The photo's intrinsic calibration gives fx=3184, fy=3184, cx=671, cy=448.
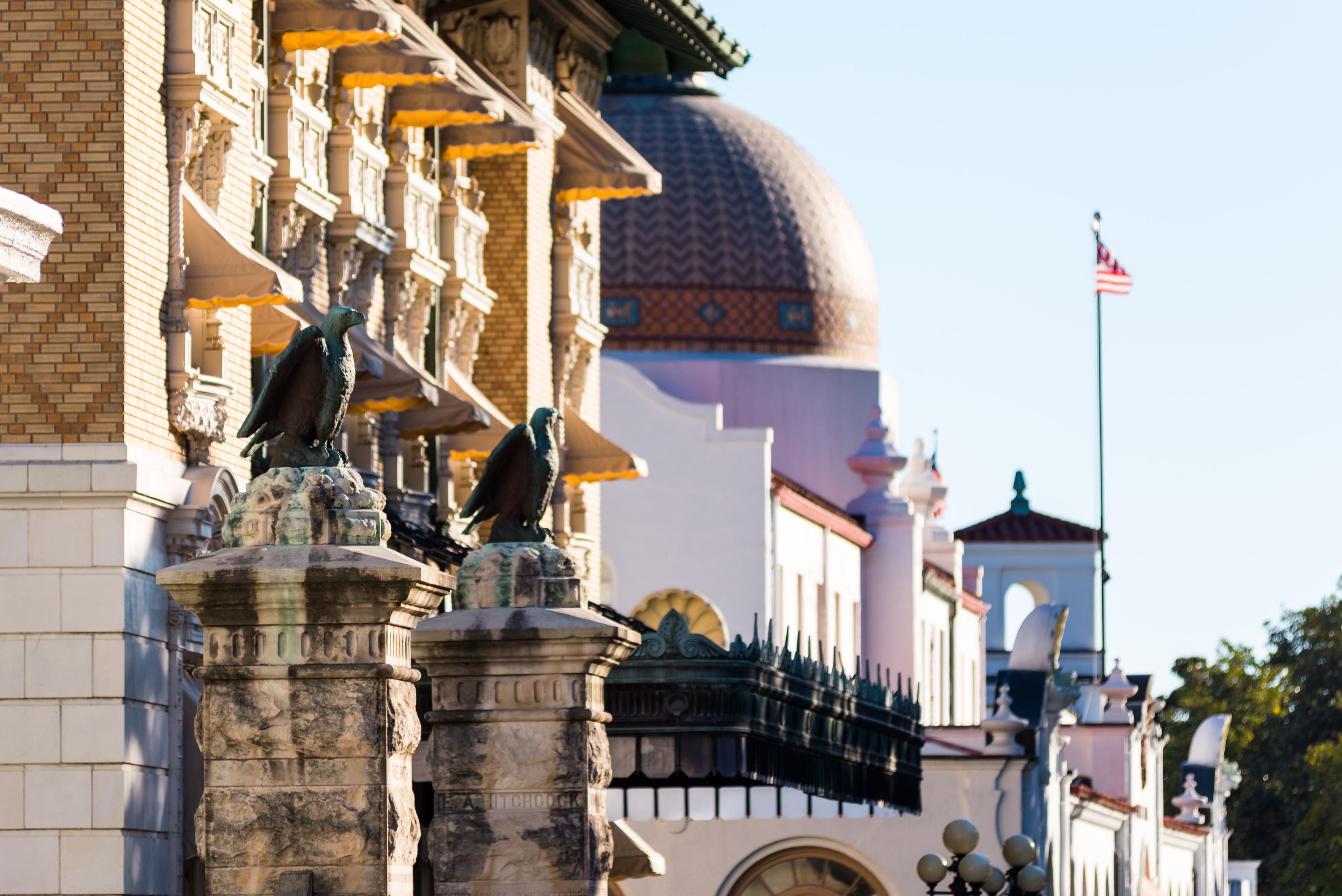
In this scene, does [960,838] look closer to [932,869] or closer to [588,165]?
[932,869]

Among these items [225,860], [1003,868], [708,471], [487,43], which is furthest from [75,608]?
[708,471]

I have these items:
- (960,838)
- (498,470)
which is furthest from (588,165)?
(498,470)

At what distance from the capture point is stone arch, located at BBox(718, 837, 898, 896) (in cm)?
3991

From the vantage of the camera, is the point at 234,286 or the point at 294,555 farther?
the point at 234,286

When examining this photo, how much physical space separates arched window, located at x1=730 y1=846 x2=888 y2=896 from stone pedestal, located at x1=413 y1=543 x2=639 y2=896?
21.1 metres

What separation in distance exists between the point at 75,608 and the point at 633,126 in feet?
120

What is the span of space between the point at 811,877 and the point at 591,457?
757 cm

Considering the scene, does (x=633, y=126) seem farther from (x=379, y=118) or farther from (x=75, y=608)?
(x=75, y=608)

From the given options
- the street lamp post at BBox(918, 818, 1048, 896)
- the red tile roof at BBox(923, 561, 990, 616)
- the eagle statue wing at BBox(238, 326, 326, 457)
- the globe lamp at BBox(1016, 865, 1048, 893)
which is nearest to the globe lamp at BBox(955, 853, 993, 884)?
the street lamp post at BBox(918, 818, 1048, 896)

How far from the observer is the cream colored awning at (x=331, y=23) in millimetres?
25703

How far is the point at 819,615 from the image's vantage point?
2069 inches

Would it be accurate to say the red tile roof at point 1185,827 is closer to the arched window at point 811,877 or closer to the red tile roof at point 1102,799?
the red tile roof at point 1102,799

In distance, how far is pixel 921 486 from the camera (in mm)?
64875

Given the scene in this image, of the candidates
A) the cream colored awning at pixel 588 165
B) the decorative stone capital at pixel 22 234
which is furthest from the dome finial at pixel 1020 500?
the decorative stone capital at pixel 22 234
